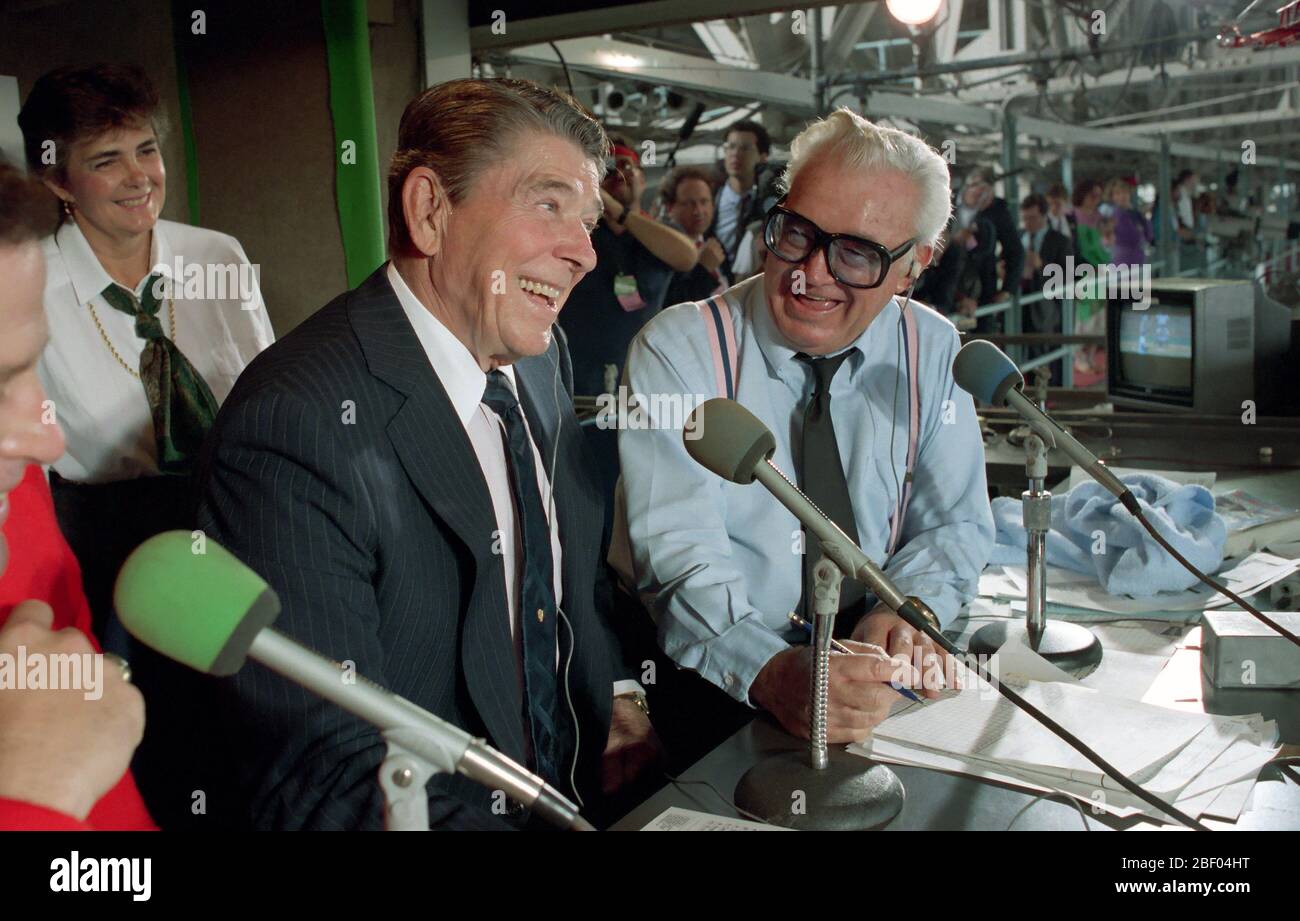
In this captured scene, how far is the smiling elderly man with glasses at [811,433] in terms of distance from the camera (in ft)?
5.94

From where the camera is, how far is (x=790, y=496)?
1238 millimetres

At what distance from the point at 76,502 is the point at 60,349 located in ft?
1.16

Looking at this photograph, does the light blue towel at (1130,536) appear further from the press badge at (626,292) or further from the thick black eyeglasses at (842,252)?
the press badge at (626,292)

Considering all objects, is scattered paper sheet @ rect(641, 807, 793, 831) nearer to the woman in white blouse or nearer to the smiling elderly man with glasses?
the smiling elderly man with glasses

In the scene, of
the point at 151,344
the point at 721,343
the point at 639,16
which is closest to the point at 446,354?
the point at 721,343

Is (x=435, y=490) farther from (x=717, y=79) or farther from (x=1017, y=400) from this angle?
(x=717, y=79)

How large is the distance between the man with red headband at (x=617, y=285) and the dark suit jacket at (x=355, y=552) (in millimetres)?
2798

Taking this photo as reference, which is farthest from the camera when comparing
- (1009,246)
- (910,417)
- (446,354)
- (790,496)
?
(1009,246)

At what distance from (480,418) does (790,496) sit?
0.66 meters

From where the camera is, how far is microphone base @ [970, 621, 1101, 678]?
69.8 inches

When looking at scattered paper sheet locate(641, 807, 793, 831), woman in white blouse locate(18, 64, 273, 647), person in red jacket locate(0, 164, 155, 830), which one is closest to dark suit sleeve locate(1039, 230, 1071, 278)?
woman in white blouse locate(18, 64, 273, 647)

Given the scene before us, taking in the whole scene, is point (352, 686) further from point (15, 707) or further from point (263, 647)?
point (15, 707)

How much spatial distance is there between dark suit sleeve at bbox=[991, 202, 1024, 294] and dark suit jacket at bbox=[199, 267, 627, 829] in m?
5.52
